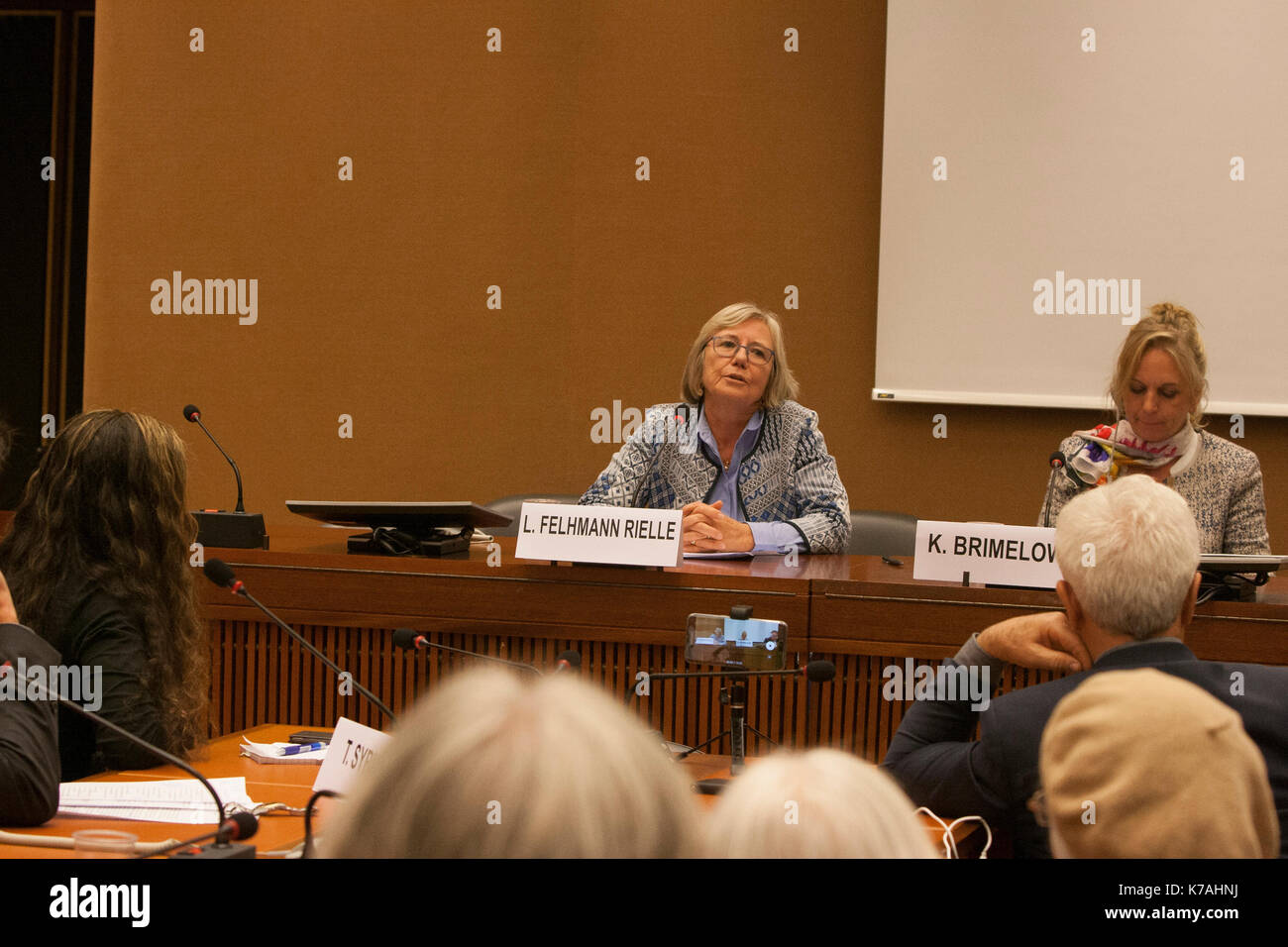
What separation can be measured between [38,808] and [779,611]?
148 cm

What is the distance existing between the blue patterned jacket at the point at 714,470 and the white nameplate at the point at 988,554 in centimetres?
83

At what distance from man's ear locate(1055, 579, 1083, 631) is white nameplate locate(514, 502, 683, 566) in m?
1.01

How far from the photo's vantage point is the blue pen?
2191 millimetres

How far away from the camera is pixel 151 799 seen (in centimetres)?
186

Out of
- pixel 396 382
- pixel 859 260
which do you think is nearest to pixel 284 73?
pixel 396 382

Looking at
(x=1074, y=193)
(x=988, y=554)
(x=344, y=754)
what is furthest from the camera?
(x=1074, y=193)

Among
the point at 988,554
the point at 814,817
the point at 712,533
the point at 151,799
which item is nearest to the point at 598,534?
the point at 712,533

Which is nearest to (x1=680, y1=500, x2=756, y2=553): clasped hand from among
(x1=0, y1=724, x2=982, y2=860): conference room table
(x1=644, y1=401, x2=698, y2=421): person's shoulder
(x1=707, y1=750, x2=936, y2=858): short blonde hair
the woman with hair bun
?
(x1=644, y1=401, x2=698, y2=421): person's shoulder

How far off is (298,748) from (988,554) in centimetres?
139

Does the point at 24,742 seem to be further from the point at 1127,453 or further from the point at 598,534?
the point at 1127,453

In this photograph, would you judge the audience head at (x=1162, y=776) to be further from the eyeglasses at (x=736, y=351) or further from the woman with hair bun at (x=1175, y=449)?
the eyeglasses at (x=736, y=351)

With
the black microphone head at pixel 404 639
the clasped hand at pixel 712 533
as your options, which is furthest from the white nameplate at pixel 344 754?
the clasped hand at pixel 712 533

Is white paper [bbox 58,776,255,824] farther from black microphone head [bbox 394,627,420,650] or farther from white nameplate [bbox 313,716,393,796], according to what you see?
black microphone head [bbox 394,627,420,650]

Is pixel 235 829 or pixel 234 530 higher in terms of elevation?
pixel 234 530
